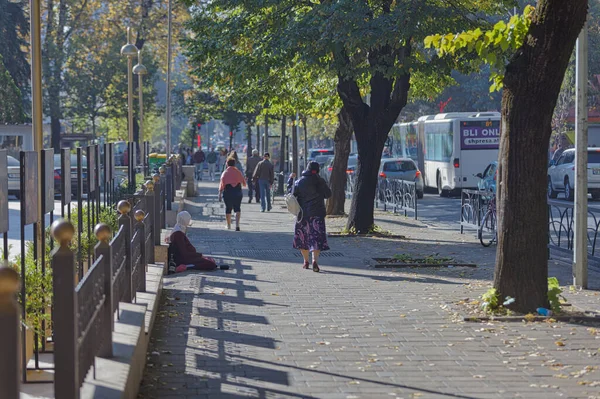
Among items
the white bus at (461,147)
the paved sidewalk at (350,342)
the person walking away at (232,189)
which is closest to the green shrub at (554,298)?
the paved sidewalk at (350,342)

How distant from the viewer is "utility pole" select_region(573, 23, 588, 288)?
1239 centimetres

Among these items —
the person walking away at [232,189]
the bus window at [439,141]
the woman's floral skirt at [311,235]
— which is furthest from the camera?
the bus window at [439,141]

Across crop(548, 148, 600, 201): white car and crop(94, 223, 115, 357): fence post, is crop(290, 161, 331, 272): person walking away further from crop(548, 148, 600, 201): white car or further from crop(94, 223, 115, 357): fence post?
crop(548, 148, 600, 201): white car

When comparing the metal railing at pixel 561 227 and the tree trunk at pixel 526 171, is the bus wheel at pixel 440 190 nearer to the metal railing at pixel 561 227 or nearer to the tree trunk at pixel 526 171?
the metal railing at pixel 561 227

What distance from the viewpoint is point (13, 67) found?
5256 cm

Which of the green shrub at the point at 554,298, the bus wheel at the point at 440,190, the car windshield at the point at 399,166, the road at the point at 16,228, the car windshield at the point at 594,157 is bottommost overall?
the road at the point at 16,228

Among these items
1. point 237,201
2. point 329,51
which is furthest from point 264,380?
point 237,201

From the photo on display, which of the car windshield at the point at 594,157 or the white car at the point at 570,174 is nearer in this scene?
the white car at the point at 570,174

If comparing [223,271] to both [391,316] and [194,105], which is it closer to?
[391,316]

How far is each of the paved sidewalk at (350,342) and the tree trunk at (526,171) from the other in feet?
2.18

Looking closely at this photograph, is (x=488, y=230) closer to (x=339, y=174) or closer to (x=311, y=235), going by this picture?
(x=311, y=235)

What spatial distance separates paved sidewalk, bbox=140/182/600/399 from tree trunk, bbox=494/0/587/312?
0.67 metres

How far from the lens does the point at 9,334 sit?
11.1 feet

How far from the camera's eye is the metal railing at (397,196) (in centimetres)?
2808
